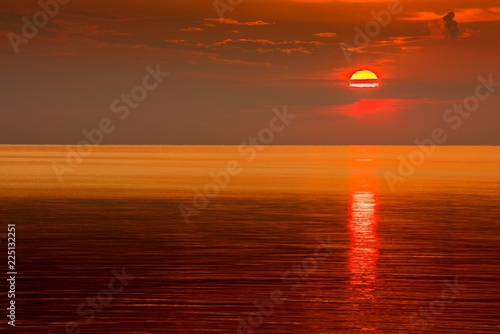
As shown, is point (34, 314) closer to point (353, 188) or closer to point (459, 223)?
point (459, 223)

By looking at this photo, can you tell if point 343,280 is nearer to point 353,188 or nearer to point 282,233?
point 282,233

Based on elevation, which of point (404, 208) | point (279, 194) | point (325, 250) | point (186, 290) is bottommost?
point (186, 290)

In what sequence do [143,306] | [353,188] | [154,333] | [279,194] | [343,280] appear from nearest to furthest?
[154,333], [143,306], [343,280], [279,194], [353,188]

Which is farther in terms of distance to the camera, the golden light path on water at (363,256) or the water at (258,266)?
the golden light path on water at (363,256)

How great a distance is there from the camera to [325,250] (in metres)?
31.7

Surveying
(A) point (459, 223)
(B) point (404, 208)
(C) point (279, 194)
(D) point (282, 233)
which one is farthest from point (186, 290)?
(C) point (279, 194)

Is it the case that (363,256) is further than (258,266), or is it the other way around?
(363,256)

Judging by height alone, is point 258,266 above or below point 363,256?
below

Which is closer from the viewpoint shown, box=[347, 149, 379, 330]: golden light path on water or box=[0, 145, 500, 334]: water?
box=[0, 145, 500, 334]: water

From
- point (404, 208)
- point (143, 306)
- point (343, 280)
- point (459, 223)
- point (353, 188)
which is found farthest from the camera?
point (353, 188)

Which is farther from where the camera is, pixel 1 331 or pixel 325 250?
pixel 325 250

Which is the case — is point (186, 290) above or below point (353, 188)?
below

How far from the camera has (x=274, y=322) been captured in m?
19.6

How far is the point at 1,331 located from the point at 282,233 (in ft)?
64.7
